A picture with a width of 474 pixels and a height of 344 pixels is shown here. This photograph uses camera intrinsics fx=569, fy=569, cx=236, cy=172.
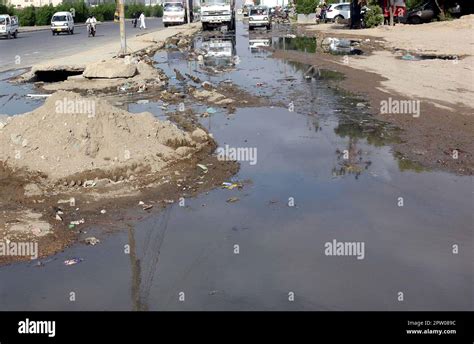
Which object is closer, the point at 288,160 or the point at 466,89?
the point at 288,160

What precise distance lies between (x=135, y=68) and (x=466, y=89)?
11.9m

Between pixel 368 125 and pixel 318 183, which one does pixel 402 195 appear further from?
pixel 368 125

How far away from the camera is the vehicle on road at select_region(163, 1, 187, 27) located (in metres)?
61.1

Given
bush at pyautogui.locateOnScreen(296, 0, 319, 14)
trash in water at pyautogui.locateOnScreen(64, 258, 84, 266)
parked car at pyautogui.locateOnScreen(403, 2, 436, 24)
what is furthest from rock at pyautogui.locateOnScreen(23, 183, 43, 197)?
bush at pyautogui.locateOnScreen(296, 0, 319, 14)

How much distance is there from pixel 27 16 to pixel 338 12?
38.6 m

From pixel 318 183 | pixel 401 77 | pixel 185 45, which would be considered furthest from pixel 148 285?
pixel 185 45

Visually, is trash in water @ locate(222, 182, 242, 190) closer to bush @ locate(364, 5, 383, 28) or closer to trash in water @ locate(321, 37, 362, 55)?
trash in water @ locate(321, 37, 362, 55)

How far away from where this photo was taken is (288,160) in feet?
33.7

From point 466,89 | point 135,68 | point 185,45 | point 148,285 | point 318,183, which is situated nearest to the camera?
point 148,285

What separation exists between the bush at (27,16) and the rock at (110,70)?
2133 inches

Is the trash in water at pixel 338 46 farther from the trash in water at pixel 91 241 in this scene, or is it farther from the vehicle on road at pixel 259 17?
the trash in water at pixel 91 241

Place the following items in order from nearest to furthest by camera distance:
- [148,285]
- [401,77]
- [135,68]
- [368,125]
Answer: [148,285] → [368,125] → [401,77] → [135,68]

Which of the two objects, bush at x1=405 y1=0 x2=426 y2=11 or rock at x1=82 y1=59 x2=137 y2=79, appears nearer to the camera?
rock at x1=82 y1=59 x2=137 y2=79

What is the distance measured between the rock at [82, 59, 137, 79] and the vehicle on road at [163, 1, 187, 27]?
41856 millimetres
